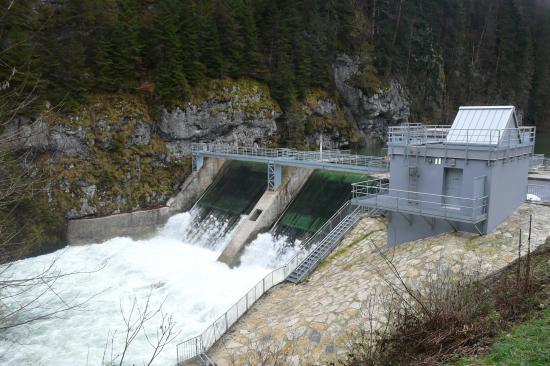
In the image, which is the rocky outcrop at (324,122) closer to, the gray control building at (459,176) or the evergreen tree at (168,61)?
the evergreen tree at (168,61)

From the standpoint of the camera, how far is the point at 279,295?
17453 millimetres

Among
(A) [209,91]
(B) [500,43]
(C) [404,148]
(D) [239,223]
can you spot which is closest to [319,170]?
(D) [239,223]

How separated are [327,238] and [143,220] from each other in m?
16.6

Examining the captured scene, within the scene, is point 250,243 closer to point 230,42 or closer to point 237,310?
point 237,310

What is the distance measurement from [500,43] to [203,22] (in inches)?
2163

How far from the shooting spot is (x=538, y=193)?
1980 centimetres

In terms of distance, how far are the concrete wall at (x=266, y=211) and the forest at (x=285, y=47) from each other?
39.0 ft

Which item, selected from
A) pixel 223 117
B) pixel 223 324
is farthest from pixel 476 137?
pixel 223 117

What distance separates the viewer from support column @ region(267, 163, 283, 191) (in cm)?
2762

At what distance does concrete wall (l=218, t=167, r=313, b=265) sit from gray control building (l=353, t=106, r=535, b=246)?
8.94 meters

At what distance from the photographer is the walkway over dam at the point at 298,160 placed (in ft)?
A: 79.6

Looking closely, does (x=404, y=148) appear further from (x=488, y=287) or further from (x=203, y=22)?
(x=203, y=22)

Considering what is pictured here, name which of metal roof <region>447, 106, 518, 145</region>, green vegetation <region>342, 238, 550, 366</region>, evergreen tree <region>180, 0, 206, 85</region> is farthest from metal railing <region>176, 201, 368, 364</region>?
evergreen tree <region>180, 0, 206, 85</region>

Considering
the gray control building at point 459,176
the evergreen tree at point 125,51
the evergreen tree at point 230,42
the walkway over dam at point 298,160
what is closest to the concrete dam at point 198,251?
the walkway over dam at point 298,160
